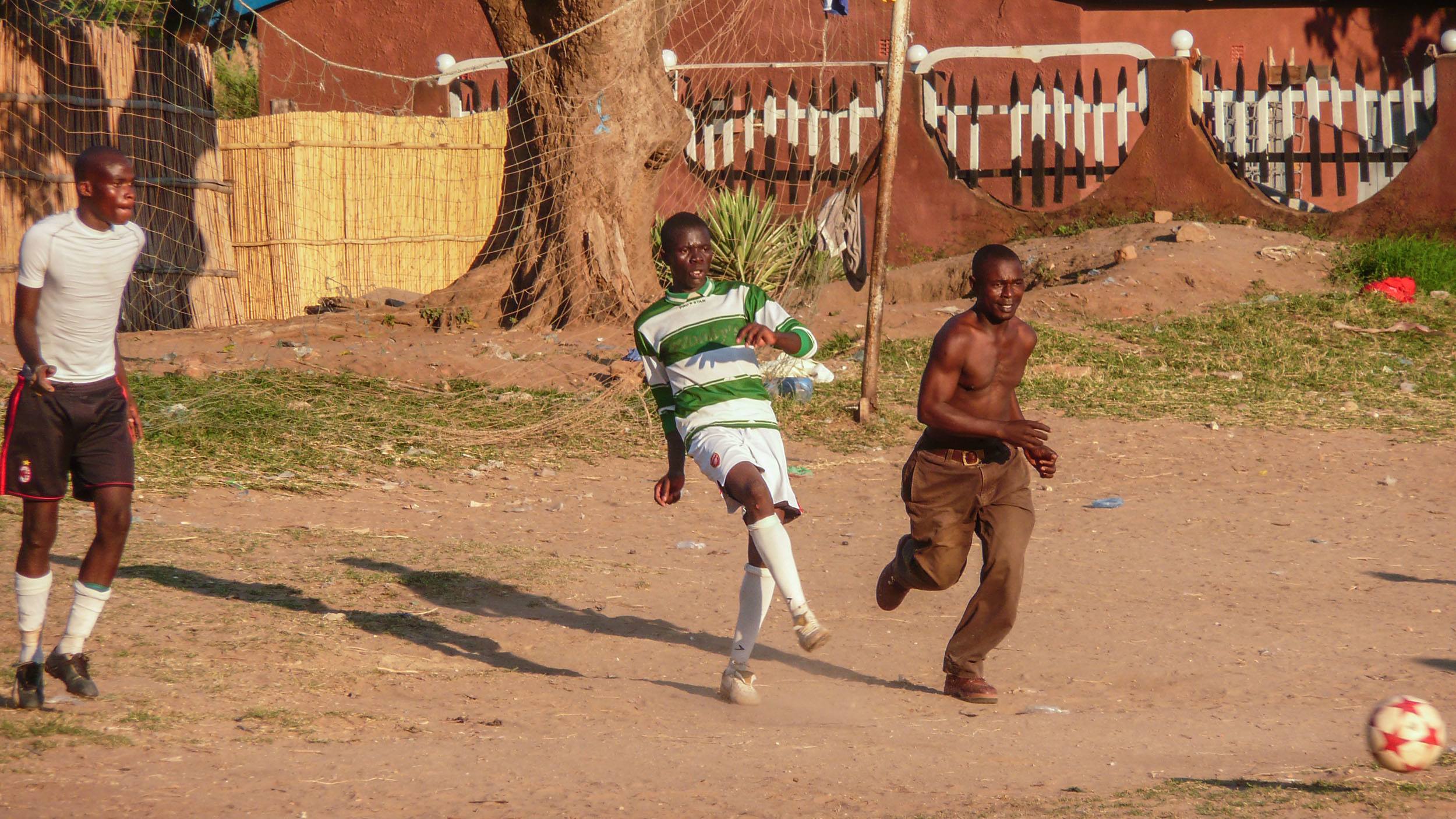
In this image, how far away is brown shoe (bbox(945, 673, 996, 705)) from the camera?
4.83 metres

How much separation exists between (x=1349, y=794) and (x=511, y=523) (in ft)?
15.3

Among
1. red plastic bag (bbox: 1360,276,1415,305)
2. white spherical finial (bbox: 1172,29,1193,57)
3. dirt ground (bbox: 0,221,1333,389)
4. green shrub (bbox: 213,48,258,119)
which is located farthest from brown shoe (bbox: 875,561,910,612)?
green shrub (bbox: 213,48,258,119)

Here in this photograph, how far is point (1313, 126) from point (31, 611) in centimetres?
1303

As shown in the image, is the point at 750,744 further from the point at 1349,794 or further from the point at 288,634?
the point at 288,634

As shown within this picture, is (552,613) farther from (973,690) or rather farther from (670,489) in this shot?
(973,690)

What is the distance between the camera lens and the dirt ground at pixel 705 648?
3.81m

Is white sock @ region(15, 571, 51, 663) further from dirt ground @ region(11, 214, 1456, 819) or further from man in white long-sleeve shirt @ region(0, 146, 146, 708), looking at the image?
dirt ground @ region(11, 214, 1456, 819)

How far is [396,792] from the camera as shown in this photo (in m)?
3.67

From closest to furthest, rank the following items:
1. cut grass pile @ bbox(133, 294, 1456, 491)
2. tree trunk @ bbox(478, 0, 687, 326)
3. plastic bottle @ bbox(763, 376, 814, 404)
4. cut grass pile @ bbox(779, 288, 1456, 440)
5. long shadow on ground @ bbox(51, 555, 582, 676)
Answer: long shadow on ground @ bbox(51, 555, 582, 676)
cut grass pile @ bbox(133, 294, 1456, 491)
cut grass pile @ bbox(779, 288, 1456, 440)
plastic bottle @ bbox(763, 376, 814, 404)
tree trunk @ bbox(478, 0, 687, 326)

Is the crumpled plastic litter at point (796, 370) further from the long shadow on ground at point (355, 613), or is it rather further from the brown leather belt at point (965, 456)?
the brown leather belt at point (965, 456)

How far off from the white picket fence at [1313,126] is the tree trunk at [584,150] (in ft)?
19.1

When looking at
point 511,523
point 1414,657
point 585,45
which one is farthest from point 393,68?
point 1414,657

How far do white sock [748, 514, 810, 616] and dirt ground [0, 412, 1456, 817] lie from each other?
16.6 inches

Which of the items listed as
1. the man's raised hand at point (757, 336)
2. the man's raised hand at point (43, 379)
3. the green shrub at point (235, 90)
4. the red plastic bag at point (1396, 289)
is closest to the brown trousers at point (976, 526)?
the man's raised hand at point (757, 336)
